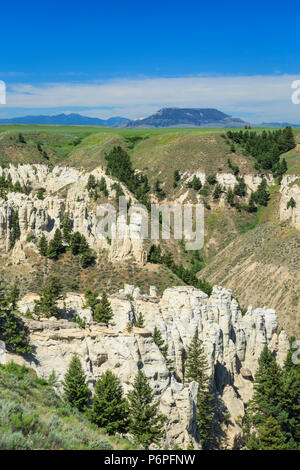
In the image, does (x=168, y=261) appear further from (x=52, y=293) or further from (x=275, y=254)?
(x=52, y=293)

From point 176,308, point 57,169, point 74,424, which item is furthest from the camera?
point 57,169

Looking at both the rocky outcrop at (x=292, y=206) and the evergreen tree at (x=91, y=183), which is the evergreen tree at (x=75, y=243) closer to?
the evergreen tree at (x=91, y=183)

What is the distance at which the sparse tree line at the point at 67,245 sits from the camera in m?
62.0

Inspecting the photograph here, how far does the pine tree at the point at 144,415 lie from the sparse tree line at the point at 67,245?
3824 cm

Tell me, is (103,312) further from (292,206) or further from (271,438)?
(292,206)

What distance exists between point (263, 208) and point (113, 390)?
301 feet

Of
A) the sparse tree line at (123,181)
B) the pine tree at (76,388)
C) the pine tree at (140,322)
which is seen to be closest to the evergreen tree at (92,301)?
the pine tree at (140,322)

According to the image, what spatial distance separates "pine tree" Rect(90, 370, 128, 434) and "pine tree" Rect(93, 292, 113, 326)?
1213 centimetres

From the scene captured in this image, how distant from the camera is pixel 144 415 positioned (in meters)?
24.8

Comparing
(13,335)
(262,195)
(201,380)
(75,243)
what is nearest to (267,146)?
(262,195)

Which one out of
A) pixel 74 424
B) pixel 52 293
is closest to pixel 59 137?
pixel 52 293

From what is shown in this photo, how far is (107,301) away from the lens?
40.3m

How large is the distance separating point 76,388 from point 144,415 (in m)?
4.62

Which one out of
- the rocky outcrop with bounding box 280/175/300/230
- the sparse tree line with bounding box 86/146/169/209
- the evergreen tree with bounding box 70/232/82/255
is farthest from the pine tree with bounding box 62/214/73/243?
the rocky outcrop with bounding box 280/175/300/230
